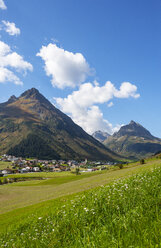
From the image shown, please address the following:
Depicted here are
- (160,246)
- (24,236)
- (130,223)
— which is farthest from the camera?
(24,236)

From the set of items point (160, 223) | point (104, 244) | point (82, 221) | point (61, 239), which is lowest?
point (61, 239)

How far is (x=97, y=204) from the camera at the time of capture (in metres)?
9.31

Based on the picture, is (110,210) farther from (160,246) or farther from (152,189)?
(160,246)

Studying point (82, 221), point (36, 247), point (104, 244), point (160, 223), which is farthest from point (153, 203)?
point (36, 247)

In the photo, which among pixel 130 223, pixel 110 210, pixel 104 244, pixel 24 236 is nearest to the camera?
pixel 104 244

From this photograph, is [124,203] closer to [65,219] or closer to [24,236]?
[65,219]

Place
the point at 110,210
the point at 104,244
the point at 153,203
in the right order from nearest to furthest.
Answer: the point at 104,244, the point at 153,203, the point at 110,210

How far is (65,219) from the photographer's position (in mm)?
8492

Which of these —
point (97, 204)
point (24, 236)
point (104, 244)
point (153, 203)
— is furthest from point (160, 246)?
point (24, 236)

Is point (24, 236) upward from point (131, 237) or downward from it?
downward

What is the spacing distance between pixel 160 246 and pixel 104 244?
1.47 metres

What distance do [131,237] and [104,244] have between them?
2.62 ft

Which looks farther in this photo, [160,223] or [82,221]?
[82,221]

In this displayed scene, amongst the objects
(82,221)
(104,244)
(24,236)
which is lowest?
(24,236)
